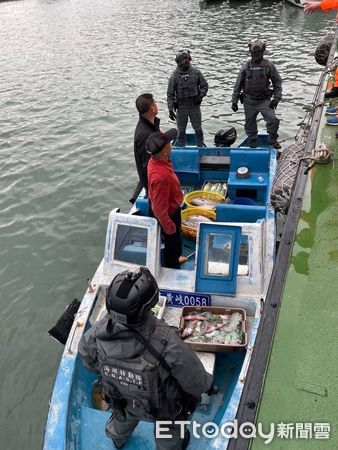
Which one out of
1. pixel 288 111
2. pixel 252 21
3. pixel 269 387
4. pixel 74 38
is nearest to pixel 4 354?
pixel 269 387

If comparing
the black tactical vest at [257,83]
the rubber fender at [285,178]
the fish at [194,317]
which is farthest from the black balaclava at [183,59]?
the fish at [194,317]

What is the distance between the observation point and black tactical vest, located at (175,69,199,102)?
9242mm

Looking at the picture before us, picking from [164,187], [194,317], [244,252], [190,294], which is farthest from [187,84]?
[194,317]

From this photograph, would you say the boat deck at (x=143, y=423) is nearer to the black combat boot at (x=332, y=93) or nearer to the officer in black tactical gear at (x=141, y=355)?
the officer in black tactical gear at (x=141, y=355)

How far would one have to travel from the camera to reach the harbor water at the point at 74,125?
6.92 meters

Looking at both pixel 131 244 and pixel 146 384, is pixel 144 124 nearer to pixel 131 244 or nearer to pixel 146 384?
pixel 131 244

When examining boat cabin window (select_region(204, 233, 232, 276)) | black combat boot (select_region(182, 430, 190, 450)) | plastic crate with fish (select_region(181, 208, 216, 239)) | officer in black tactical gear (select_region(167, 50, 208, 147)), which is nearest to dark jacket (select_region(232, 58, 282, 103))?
officer in black tactical gear (select_region(167, 50, 208, 147))

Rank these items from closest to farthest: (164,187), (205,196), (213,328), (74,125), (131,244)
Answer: (213,328), (164,187), (131,244), (205,196), (74,125)

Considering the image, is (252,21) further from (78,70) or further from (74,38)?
(78,70)

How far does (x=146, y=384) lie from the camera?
3.26m

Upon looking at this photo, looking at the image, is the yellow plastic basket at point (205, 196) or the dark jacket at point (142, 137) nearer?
the dark jacket at point (142, 137)

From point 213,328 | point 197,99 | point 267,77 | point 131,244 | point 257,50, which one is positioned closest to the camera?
point 213,328

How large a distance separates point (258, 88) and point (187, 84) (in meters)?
1.62

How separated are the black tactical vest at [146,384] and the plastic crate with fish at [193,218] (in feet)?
13.1
